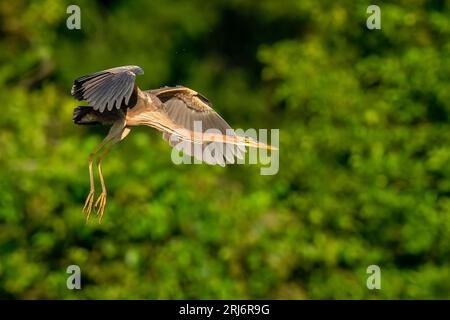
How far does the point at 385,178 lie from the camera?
905cm

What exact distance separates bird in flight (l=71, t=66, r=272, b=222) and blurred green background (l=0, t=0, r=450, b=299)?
406cm

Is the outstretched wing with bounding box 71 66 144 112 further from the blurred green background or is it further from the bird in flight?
the blurred green background

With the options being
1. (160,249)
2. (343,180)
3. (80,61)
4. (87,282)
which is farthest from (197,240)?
(80,61)

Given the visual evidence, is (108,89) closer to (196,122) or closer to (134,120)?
(134,120)

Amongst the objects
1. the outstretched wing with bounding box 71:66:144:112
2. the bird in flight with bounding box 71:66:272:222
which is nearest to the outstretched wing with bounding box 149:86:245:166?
the bird in flight with bounding box 71:66:272:222

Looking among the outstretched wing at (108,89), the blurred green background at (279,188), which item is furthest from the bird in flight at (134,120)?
the blurred green background at (279,188)

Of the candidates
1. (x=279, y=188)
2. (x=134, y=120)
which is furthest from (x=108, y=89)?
(x=279, y=188)

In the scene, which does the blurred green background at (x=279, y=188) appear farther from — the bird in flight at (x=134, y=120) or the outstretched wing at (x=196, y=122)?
the bird in flight at (x=134, y=120)

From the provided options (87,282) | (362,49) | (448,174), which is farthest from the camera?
(362,49)

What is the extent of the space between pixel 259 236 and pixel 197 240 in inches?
20.5

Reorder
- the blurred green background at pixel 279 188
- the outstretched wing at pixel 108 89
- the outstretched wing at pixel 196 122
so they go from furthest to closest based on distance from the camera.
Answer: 1. the blurred green background at pixel 279 188
2. the outstretched wing at pixel 196 122
3. the outstretched wing at pixel 108 89

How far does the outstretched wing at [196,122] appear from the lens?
154 inches

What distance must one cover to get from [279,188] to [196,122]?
4870mm

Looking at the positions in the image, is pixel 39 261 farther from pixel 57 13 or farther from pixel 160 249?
pixel 57 13
